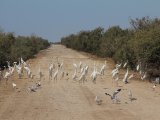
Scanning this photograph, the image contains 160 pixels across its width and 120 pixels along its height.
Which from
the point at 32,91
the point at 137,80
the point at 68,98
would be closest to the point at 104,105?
the point at 68,98

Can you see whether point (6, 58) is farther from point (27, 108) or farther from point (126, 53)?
point (27, 108)

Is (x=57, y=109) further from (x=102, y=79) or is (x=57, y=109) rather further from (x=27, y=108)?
Result: (x=102, y=79)

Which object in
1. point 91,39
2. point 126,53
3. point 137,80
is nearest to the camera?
point 137,80

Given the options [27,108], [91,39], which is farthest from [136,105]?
[91,39]

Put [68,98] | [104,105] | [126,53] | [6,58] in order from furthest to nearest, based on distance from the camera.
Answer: [6,58] < [126,53] < [68,98] < [104,105]

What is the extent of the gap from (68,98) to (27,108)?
3000mm

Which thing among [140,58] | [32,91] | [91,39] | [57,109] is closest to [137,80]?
[140,58]

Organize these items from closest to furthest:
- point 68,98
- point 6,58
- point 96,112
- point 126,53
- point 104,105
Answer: point 96,112
point 104,105
point 68,98
point 126,53
point 6,58

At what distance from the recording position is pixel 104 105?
16.8 m

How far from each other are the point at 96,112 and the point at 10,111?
268 centimetres

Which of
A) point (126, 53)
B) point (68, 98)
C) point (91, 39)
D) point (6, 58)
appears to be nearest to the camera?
point (68, 98)

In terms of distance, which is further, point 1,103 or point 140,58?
point 140,58

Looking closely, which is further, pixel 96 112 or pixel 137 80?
pixel 137 80

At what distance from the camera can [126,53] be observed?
3158cm
